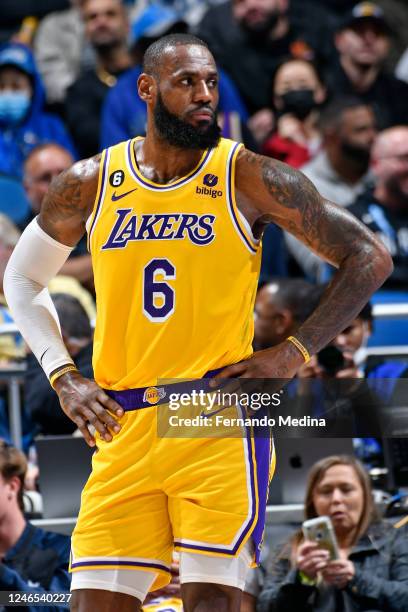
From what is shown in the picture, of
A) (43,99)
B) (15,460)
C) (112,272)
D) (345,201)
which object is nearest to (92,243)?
(112,272)

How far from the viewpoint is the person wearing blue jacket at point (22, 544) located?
187 inches

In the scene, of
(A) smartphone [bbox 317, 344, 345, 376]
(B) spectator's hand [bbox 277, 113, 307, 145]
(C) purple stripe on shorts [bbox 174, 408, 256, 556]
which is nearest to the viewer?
(C) purple stripe on shorts [bbox 174, 408, 256, 556]

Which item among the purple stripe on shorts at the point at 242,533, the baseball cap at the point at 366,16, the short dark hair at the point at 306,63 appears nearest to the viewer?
the purple stripe on shorts at the point at 242,533

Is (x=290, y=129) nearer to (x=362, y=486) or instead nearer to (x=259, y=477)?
(x=362, y=486)

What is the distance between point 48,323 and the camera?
380cm

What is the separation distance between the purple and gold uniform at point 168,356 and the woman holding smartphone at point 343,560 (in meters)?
1.31

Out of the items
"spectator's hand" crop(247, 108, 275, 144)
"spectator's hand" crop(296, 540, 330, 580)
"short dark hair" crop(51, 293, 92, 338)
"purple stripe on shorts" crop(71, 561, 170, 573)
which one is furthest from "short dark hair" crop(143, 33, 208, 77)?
"spectator's hand" crop(247, 108, 275, 144)

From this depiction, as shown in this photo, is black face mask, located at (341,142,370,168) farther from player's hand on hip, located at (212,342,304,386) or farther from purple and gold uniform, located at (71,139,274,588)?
player's hand on hip, located at (212,342,304,386)

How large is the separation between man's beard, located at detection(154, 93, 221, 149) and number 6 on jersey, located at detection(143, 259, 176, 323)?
14.8 inches

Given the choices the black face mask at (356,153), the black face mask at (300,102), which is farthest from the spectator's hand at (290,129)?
the black face mask at (356,153)

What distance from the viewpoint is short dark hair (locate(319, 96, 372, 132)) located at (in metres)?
8.08

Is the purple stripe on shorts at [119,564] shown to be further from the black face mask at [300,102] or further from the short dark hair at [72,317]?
the black face mask at [300,102]

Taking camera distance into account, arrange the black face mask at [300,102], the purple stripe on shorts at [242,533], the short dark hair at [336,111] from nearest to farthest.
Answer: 1. the purple stripe on shorts at [242,533]
2. the short dark hair at [336,111]
3. the black face mask at [300,102]

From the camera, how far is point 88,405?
Answer: 357 cm
